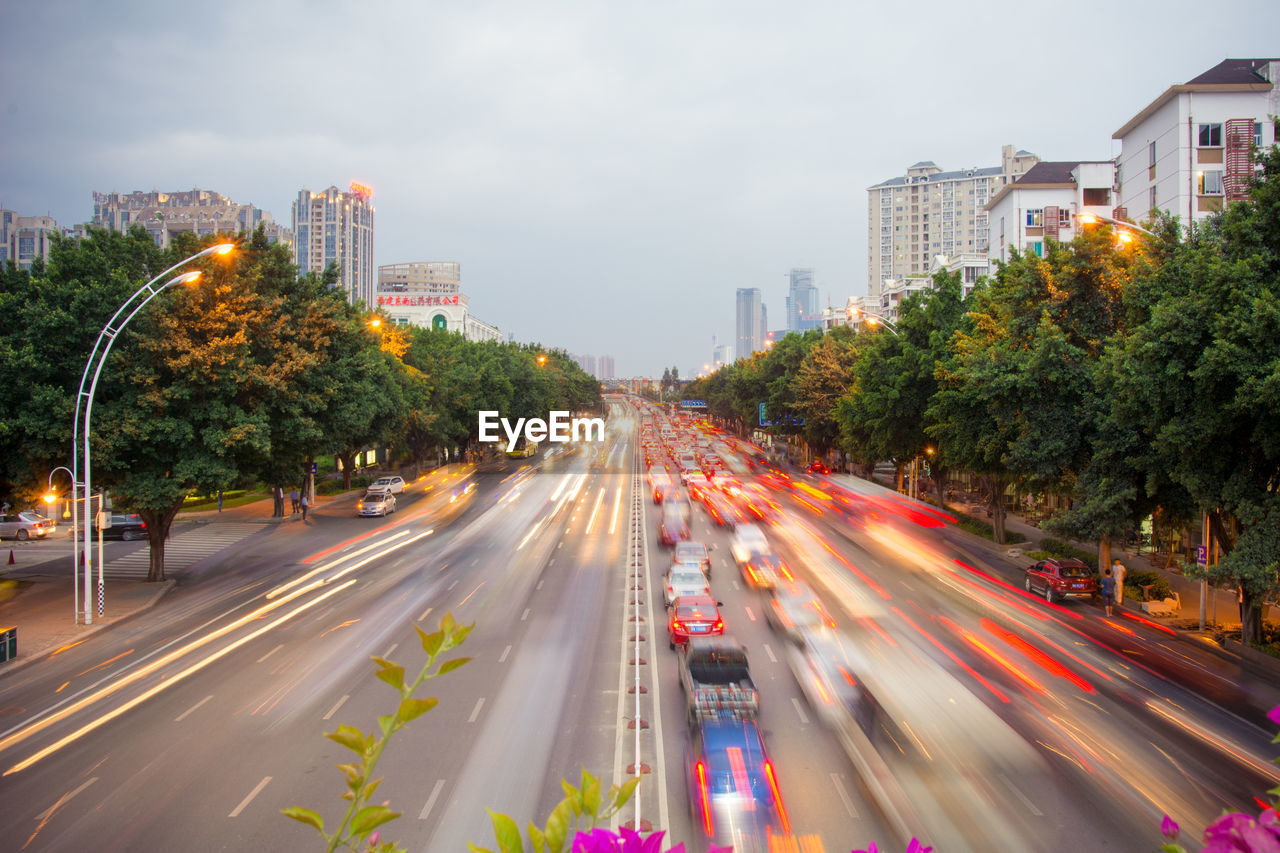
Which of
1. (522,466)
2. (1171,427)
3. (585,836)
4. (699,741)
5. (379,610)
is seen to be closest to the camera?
(585,836)

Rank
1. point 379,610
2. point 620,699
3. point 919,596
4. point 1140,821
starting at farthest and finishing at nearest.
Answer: point 919,596
point 379,610
point 620,699
point 1140,821

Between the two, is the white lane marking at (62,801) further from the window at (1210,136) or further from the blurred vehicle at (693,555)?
the window at (1210,136)

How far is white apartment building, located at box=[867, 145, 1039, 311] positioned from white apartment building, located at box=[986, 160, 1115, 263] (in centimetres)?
9614

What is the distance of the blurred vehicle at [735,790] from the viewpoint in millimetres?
10539

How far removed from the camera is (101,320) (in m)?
22.9

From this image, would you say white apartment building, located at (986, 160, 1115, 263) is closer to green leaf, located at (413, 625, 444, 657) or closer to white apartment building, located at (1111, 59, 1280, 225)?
white apartment building, located at (1111, 59, 1280, 225)

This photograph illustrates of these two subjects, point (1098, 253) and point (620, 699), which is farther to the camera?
point (1098, 253)

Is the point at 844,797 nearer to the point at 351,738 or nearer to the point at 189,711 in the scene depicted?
the point at 351,738

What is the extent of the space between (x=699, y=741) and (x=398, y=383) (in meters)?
41.1

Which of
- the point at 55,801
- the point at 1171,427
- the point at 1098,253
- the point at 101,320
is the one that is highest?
the point at 1098,253

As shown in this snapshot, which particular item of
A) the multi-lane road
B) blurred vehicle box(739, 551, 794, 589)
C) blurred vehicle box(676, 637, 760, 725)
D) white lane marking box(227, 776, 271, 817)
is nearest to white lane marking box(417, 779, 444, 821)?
the multi-lane road

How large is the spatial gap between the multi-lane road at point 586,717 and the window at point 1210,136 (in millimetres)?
22650

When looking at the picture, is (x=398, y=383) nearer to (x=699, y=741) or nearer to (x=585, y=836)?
(x=699, y=741)

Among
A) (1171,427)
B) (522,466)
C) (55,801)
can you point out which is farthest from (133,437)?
(522,466)
